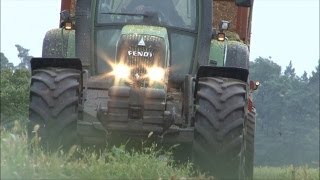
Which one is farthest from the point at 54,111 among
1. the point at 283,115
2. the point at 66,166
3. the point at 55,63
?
the point at 283,115

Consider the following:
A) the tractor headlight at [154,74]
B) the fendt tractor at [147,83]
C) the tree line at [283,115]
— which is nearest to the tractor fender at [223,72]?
the fendt tractor at [147,83]

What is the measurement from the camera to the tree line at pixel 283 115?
303 ft

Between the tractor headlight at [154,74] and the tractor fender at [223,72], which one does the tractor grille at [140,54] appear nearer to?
the tractor headlight at [154,74]

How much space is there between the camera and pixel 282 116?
114188mm

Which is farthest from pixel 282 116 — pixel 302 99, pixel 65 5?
pixel 65 5

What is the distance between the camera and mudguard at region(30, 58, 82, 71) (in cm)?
809

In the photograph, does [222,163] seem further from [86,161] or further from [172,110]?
[86,161]

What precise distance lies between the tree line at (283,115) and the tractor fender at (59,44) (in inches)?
2579

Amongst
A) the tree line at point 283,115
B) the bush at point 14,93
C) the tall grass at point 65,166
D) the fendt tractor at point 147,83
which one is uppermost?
the fendt tractor at point 147,83

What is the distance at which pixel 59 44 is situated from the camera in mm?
9648

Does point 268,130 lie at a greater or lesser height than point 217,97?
lesser

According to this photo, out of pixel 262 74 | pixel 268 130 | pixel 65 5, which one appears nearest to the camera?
pixel 65 5

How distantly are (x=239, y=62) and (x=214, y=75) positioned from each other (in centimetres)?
151

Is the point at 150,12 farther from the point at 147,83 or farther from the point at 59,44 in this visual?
the point at 59,44
